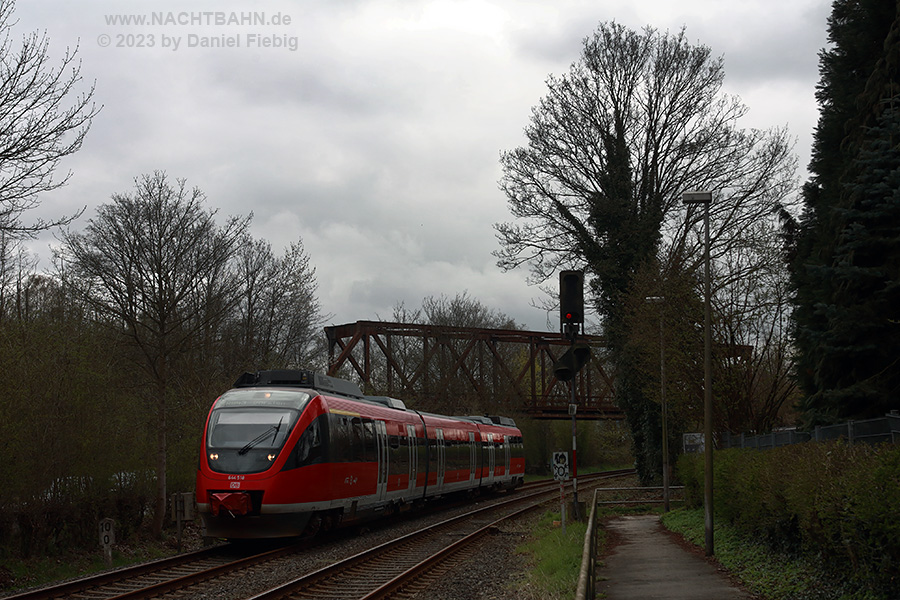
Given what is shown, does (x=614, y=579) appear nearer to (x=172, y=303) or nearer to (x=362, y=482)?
(x=362, y=482)

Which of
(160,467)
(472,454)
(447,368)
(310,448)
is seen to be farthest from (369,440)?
(447,368)

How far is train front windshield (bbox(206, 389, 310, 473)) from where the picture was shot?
17141mm

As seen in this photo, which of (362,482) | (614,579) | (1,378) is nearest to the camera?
(614,579)

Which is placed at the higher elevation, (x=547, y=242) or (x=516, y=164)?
(x=516, y=164)

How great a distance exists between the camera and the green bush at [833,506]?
9133 mm

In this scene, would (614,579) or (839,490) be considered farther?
(614,579)

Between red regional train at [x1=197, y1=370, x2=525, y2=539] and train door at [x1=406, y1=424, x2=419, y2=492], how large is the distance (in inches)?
43.8

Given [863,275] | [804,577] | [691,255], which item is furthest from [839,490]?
[691,255]

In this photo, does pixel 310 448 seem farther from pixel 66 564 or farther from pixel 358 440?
pixel 66 564

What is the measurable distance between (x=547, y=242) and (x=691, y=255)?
606 centimetres

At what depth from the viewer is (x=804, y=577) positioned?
12023mm

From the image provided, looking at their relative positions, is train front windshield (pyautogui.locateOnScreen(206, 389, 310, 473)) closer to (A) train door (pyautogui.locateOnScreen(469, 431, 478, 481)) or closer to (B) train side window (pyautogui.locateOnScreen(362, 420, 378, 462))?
(B) train side window (pyautogui.locateOnScreen(362, 420, 378, 462))

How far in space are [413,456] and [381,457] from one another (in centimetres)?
351

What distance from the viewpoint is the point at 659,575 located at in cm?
1435
